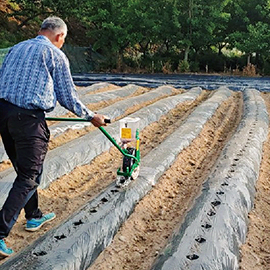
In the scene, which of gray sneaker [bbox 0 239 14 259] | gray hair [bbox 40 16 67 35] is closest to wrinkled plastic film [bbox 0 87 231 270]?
gray sneaker [bbox 0 239 14 259]

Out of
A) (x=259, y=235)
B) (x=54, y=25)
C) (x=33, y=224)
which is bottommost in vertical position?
(x=259, y=235)

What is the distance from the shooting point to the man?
274cm

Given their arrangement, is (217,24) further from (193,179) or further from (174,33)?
(193,179)

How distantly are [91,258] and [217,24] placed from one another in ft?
60.2

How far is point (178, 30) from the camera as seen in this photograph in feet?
65.7

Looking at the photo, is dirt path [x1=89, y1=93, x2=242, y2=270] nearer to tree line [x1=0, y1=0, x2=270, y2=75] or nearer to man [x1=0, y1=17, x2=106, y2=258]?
man [x1=0, y1=17, x2=106, y2=258]

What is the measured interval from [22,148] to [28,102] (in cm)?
31

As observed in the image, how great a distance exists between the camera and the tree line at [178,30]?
1947 centimetres

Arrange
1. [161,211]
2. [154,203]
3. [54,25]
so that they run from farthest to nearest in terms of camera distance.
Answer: [154,203] < [161,211] < [54,25]

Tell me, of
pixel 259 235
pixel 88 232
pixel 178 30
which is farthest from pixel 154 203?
pixel 178 30

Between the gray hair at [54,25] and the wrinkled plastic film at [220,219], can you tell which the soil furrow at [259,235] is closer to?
the wrinkled plastic film at [220,219]

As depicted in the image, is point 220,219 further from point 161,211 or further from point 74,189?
point 74,189

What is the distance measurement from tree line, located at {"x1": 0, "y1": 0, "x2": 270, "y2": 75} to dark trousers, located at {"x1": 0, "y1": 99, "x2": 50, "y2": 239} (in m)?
17.0

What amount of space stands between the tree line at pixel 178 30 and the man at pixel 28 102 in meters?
16.9
